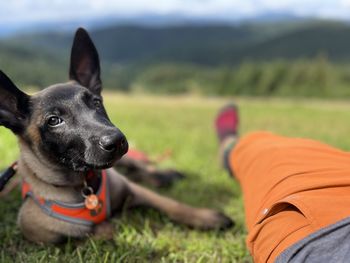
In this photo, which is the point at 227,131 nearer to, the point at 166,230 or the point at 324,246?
the point at 166,230

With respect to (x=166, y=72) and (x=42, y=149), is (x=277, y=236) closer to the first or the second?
(x=42, y=149)

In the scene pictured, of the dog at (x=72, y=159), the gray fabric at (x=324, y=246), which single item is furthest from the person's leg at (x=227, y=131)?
the gray fabric at (x=324, y=246)

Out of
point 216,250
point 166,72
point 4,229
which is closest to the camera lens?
point 216,250

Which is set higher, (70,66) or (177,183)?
(70,66)

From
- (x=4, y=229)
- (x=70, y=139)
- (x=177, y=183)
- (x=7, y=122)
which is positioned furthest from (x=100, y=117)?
(x=177, y=183)

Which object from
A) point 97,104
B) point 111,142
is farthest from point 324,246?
point 97,104

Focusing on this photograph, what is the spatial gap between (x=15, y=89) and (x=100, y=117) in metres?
0.71

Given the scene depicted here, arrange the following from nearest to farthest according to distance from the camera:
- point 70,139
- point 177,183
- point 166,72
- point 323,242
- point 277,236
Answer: point 323,242, point 277,236, point 70,139, point 177,183, point 166,72

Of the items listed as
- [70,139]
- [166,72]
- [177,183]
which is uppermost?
[70,139]

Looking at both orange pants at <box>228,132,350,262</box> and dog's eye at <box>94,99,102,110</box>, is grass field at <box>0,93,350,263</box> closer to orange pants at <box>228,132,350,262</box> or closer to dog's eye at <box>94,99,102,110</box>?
orange pants at <box>228,132,350,262</box>

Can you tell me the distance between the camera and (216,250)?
350 centimetres

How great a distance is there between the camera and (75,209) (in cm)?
351

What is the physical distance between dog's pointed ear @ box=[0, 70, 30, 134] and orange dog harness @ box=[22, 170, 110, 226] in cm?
60

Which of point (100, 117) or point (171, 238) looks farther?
point (171, 238)
